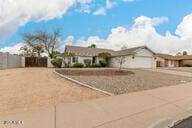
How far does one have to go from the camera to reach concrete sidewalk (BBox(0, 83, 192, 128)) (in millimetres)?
6555

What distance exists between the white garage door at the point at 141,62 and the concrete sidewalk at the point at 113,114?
30122 millimetres

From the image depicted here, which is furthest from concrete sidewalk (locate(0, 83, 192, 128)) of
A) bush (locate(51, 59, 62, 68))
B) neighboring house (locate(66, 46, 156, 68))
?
neighboring house (locate(66, 46, 156, 68))

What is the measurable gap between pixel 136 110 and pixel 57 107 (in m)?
3.00

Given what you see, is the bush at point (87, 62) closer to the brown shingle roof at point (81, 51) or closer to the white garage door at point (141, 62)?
the brown shingle roof at point (81, 51)

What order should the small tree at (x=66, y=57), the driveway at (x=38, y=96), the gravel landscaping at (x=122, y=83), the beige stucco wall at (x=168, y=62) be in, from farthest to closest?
the beige stucco wall at (x=168, y=62) → the small tree at (x=66, y=57) → the gravel landscaping at (x=122, y=83) → the driveway at (x=38, y=96)

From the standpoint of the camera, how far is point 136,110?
8195 millimetres

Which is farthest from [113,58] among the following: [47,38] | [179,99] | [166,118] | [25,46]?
[166,118]

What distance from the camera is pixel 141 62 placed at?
1633 inches

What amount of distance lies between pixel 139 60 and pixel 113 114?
34668mm

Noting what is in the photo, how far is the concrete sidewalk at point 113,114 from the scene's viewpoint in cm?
655

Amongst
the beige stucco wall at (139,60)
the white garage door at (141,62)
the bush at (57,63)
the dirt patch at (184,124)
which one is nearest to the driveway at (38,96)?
the dirt patch at (184,124)

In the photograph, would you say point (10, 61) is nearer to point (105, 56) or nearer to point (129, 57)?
point (105, 56)

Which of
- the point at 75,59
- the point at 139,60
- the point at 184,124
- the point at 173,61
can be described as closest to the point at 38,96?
the point at 184,124

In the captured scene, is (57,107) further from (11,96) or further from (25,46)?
(25,46)
